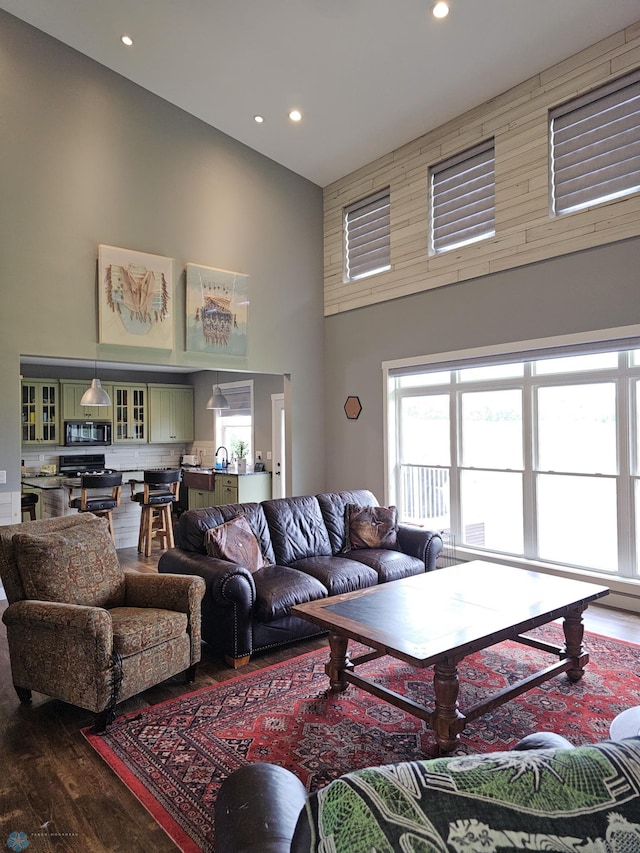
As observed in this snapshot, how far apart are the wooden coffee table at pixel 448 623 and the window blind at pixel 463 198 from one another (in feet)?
10.9

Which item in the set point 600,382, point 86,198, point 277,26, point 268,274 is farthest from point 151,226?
point 600,382

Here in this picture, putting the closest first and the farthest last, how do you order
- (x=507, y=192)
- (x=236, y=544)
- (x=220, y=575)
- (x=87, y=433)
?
(x=220, y=575), (x=236, y=544), (x=507, y=192), (x=87, y=433)

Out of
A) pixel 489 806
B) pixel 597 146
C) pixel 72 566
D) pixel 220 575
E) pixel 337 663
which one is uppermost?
pixel 597 146

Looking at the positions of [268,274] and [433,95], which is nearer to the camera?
[433,95]

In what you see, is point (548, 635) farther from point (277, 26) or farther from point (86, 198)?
point (86, 198)

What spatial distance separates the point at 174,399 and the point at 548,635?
25.4 feet

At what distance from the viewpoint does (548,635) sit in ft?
12.8

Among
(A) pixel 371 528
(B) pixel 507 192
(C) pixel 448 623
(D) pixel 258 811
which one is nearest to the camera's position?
(D) pixel 258 811

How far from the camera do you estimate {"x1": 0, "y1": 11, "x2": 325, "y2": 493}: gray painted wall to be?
16.0 ft

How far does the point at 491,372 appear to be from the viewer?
545 centimetres

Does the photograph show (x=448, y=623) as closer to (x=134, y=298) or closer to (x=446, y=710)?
(x=446, y=710)

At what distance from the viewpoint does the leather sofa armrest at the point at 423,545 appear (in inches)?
182

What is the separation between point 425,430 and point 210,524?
2.95 meters

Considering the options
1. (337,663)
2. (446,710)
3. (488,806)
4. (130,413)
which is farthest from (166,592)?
(130,413)
